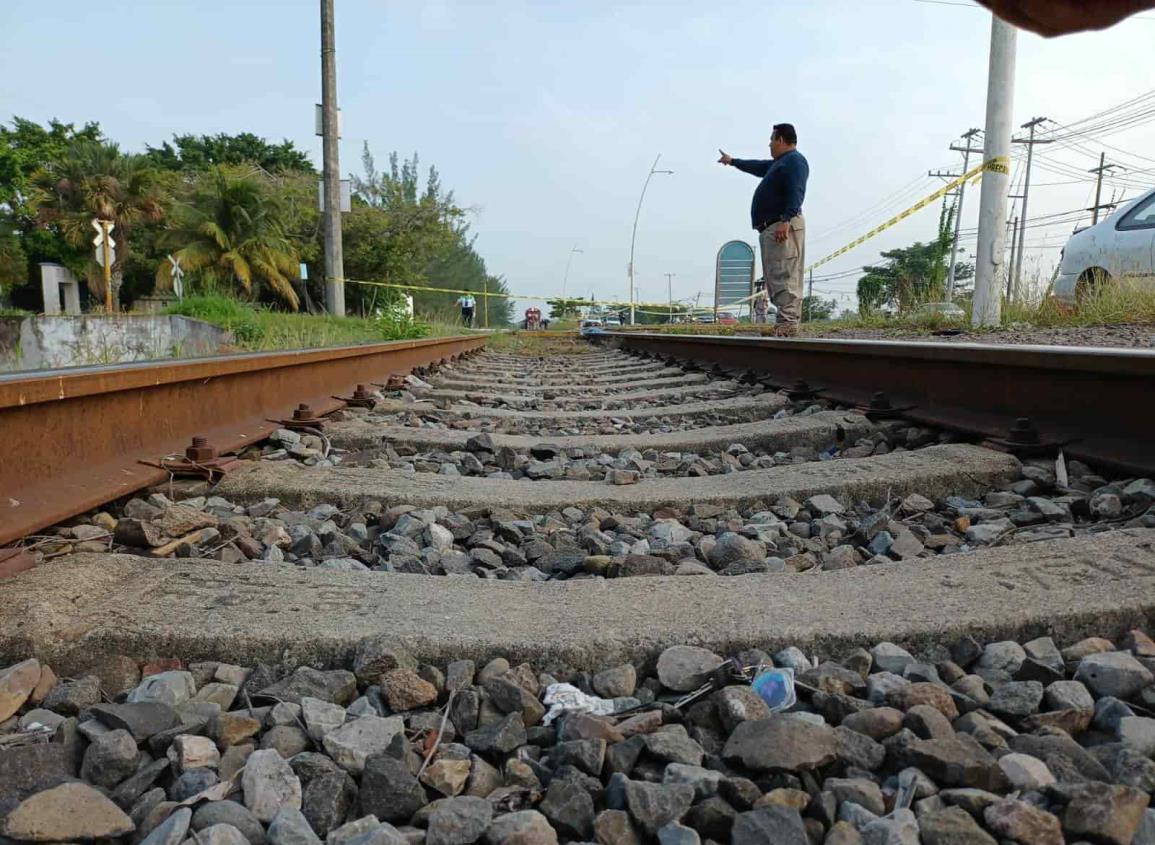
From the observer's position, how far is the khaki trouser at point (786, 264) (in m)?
7.37

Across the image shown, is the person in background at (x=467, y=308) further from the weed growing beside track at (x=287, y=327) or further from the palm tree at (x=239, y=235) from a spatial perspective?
the weed growing beside track at (x=287, y=327)

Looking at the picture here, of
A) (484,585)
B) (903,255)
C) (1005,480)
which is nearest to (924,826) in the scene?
(484,585)

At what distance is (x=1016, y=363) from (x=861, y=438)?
679 mm

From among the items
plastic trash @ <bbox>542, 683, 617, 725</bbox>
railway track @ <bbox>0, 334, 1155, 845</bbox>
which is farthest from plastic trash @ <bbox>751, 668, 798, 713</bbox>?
plastic trash @ <bbox>542, 683, 617, 725</bbox>

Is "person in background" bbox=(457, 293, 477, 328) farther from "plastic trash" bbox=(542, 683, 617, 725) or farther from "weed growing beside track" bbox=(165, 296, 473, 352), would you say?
"plastic trash" bbox=(542, 683, 617, 725)

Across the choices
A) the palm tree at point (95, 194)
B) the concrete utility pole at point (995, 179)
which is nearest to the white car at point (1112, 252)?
the concrete utility pole at point (995, 179)

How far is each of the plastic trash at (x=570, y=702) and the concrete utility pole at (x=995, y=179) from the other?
7.13 metres

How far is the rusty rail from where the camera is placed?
1.79 meters

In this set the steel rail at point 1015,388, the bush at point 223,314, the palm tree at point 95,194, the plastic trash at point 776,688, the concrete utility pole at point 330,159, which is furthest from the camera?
the palm tree at point 95,194

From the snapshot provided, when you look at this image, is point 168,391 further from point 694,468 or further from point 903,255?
point 903,255

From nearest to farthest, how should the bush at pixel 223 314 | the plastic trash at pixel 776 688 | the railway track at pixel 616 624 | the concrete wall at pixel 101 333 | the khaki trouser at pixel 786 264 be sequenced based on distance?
the railway track at pixel 616 624 < the plastic trash at pixel 776 688 < the concrete wall at pixel 101 333 < the khaki trouser at pixel 786 264 < the bush at pixel 223 314

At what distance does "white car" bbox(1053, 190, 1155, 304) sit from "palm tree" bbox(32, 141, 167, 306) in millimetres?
40185

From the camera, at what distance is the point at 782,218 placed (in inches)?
280

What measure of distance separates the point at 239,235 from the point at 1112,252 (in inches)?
1324
